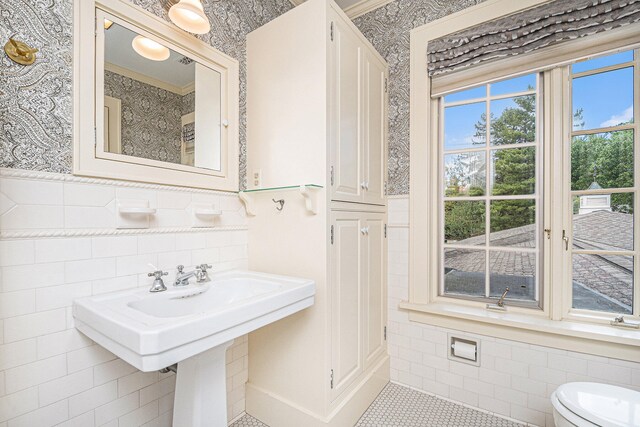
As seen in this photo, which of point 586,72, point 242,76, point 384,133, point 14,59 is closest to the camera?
point 14,59

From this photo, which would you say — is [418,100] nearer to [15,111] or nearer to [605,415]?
[605,415]

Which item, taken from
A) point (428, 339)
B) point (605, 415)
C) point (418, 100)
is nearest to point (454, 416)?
point (428, 339)

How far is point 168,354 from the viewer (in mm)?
766

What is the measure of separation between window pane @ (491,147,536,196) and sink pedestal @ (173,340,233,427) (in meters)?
1.78

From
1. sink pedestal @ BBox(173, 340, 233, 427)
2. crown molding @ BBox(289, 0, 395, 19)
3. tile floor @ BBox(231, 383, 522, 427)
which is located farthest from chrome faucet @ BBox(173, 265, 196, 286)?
crown molding @ BBox(289, 0, 395, 19)

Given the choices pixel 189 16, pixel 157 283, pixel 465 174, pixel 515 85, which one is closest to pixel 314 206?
pixel 157 283

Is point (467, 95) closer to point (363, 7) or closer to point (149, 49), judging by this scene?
point (363, 7)

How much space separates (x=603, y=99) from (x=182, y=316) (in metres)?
2.34

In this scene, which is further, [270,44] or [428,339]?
[428,339]

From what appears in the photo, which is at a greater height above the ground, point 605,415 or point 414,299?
point 414,299

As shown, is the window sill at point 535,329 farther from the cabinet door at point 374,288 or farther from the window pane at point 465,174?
the window pane at point 465,174

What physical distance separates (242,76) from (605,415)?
225cm

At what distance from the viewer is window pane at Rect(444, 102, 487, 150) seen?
6.17ft

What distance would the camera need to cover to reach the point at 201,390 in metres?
1.10
